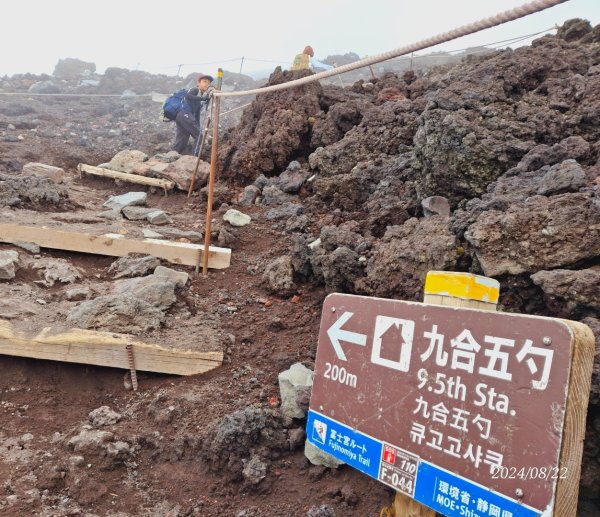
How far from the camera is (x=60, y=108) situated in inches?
714

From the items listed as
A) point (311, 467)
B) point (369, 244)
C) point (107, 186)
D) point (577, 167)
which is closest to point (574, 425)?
point (311, 467)

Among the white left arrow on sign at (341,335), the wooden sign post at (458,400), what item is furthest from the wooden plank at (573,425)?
the white left arrow on sign at (341,335)

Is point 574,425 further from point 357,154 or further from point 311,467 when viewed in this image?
point 357,154

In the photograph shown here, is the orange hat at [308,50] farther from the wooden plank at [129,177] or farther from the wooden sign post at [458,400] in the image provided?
the wooden sign post at [458,400]

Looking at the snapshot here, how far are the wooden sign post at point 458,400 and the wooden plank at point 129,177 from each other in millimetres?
6780

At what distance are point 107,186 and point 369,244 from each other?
619 centimetres

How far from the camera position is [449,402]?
152cm

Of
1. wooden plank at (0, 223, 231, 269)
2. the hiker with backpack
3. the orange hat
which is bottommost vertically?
wooden plank at (0, 223, 231, 269)

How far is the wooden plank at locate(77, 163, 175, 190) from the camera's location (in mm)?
8148

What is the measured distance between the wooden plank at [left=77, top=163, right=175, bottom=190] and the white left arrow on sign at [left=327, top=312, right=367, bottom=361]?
675 cm
